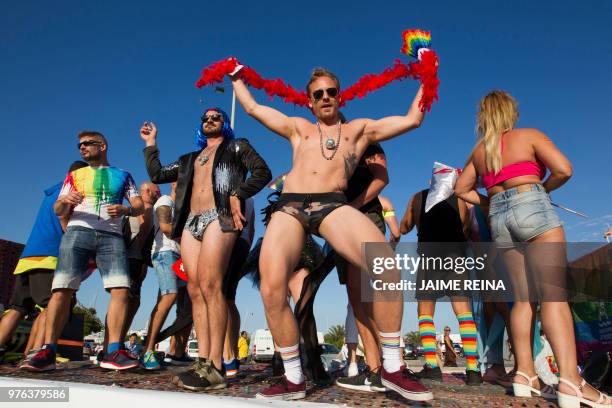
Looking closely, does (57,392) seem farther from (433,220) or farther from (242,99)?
(433,220)

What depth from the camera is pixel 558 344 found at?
2857 mm

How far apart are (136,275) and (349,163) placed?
11.4 feet

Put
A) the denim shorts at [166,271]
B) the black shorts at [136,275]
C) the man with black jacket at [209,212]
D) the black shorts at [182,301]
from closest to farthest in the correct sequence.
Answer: the man with black jacket at [209,212] → the denim shorts at [166,271] → the black shorts at [136,275] → the black shorts at [182,301]

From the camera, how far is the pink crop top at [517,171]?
3246 mm

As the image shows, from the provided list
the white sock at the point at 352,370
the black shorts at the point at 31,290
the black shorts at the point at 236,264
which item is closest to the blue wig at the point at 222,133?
the black shorts at the point at 236,264

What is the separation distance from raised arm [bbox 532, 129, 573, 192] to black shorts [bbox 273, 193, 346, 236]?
59.5 inches

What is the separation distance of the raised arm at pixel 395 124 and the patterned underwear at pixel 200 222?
139cm

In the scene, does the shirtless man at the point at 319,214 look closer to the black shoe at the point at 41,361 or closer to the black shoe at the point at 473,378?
the black shoe at the point at 473,378

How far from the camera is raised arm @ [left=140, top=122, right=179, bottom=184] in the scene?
407 cm

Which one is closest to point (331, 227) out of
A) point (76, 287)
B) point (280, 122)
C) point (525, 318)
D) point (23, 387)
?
point (280, 122)

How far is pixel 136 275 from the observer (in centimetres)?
547

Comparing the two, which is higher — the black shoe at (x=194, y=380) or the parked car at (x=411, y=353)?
the black shoe at (x=194, y=380)

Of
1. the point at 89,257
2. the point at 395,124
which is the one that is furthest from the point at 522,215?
the point at 89,257

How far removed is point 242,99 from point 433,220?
2.54m
